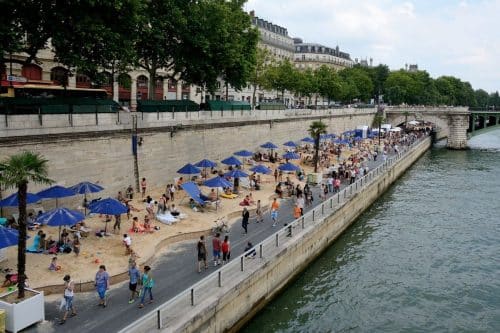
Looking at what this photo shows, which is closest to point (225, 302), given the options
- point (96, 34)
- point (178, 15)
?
point (96, 34)

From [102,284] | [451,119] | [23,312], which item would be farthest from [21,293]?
[451,119]

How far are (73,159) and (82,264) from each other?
9730mm

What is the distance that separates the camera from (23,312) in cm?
1445

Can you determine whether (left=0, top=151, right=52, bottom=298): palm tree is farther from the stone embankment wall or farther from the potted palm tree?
the stone embankment wall

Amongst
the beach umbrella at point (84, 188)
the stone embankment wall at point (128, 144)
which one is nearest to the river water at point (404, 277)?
the beach umbrella at point (84, 188)

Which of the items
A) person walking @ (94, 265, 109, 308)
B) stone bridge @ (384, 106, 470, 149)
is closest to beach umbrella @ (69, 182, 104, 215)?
person walking @ (94, 265, 109, 308)

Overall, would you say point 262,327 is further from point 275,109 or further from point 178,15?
point 275,109

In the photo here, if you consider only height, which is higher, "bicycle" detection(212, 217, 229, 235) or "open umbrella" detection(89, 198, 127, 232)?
"open umbrella" detection(89, 198, 127, 232)

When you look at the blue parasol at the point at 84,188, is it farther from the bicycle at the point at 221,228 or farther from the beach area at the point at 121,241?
the bicycle at the point at 221,228

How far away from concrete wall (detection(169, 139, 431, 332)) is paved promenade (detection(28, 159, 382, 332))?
1.94 m

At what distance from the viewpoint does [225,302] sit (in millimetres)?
16906

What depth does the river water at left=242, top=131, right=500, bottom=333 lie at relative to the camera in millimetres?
20656

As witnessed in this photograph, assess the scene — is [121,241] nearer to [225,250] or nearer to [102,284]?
[225,250]

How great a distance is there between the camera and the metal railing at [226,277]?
14.4m
